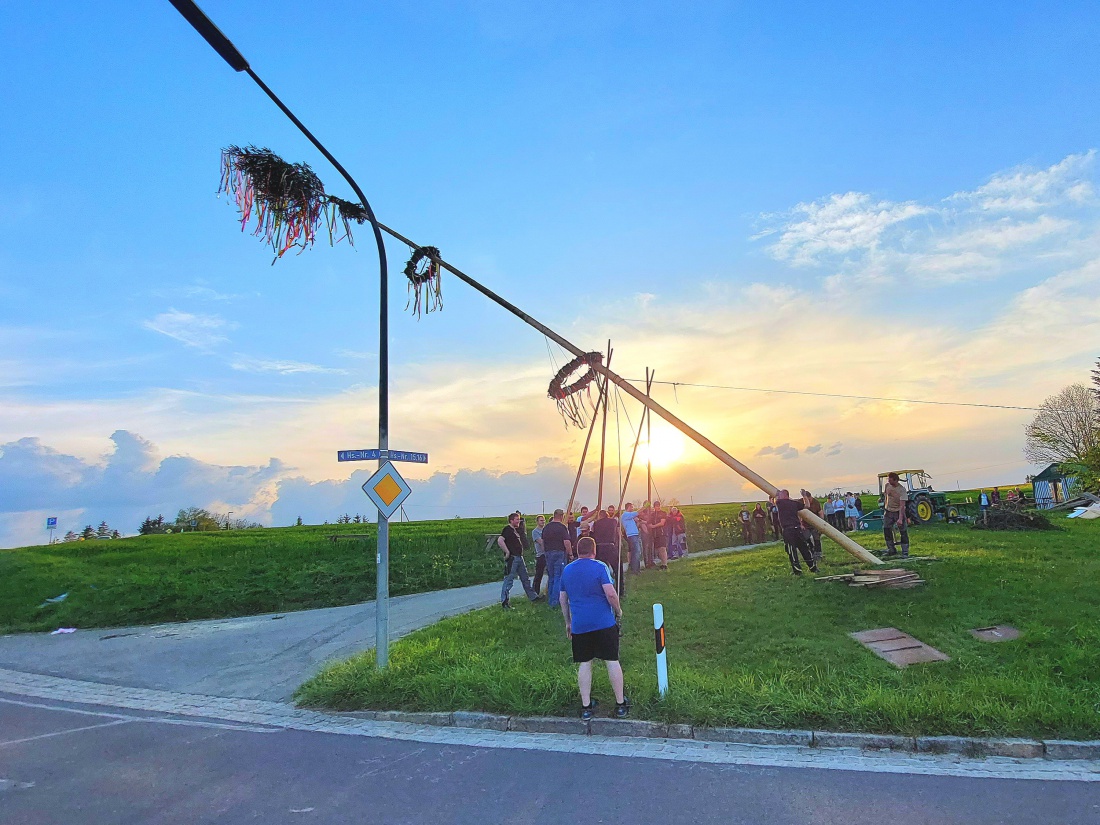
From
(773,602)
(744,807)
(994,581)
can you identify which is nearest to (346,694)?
(744,807)

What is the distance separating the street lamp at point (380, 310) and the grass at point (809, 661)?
2.20ft

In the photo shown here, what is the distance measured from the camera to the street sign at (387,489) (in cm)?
944

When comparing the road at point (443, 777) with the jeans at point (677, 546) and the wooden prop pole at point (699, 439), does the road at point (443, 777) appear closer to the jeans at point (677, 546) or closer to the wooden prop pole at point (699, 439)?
the wooden prop pole at point (699, 439)

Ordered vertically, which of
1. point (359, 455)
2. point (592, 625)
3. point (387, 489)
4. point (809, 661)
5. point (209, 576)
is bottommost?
point (809, 661)

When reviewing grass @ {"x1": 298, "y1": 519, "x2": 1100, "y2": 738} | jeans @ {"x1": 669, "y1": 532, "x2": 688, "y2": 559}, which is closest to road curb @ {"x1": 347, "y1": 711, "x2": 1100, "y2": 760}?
grass @ {"x1": 298, "y1": 519, "x2": 1100, "y2": 738}

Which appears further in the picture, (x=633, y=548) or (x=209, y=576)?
(x=209, y=576)

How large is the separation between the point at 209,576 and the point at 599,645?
2072 cm

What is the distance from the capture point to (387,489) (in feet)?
31.3

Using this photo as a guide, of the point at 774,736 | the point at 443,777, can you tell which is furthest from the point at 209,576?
the point at 774,736

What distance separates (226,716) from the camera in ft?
26.4

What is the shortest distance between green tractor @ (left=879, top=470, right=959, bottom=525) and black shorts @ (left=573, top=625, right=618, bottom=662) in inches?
945

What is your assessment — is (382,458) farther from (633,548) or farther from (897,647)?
(633,548)

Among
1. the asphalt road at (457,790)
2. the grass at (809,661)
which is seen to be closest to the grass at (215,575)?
the grass at (809,661)

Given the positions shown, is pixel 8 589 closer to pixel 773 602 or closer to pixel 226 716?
pixel 226 716
